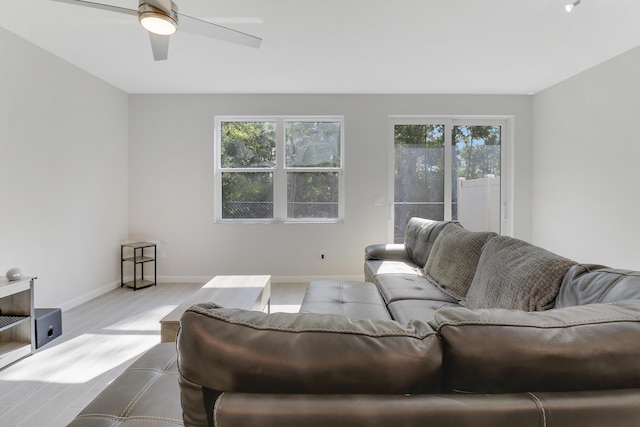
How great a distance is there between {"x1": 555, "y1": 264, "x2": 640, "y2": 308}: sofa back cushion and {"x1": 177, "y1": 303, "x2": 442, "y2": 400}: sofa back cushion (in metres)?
0.86

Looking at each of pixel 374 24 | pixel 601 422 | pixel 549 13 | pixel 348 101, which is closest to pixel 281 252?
pixel 348 101

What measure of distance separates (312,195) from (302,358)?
12.5ft

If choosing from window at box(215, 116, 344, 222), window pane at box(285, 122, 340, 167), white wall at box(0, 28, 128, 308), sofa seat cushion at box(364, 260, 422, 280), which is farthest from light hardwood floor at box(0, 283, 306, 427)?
window pane at box(285, 122, 340, 167)

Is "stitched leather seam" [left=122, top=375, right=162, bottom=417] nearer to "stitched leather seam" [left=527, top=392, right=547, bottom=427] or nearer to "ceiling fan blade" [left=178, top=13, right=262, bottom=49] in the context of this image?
"stitched leather seam" [left=527, top=392, right=547, bottom=427]

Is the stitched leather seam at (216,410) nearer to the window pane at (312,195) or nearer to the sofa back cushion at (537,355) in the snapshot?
the sofa back cushion at (537,355)

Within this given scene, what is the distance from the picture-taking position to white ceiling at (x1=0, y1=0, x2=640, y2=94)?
2.37 metres

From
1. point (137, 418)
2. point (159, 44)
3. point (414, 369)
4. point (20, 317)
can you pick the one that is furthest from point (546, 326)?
point (20, 317)

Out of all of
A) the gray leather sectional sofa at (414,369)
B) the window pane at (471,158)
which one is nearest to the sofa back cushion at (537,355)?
the gray leather sectional sofa at (414,369)

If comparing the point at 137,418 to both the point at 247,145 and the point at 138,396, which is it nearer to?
the point at 138,396

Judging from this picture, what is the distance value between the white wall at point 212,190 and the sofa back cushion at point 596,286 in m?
2.98

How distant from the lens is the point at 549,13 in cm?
241

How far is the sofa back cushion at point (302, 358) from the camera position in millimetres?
614

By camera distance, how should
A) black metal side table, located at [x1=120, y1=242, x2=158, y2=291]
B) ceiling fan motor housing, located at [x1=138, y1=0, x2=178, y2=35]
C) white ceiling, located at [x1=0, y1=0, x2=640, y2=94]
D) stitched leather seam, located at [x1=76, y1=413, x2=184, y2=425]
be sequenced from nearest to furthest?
stitched leather seam, located at [x1=76, y1=413, x2=184, y2=425] → ceiling fan motor housing, located at [x1=138, y1=0, x2=178, y2=35] → white ceiling, located at [x1=0, y1=0, x2=640, y2=94] → black metal side table, located at [x1=120, y1=242, x2=158, y2=291]

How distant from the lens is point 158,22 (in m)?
1.78
